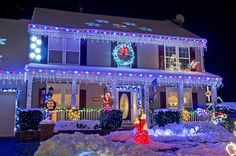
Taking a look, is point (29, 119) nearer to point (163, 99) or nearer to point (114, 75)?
point (114, 75)

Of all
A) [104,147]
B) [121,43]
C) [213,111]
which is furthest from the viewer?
[121,43]

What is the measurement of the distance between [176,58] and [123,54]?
3.83 metres

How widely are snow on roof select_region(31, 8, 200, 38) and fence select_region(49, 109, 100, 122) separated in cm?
519

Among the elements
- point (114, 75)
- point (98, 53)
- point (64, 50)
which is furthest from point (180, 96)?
point (64, 50)

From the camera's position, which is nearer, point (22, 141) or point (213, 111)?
point (22, 141)

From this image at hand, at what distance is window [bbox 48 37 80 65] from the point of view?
18.4m

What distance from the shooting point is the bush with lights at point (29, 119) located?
1439 cm

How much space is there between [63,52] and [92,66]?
198 cm

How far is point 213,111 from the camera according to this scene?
18.1 m

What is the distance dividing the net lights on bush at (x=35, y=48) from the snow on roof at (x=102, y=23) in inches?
39.4

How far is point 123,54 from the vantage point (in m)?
19.2

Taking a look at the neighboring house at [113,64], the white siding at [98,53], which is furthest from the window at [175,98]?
the white siding at [98,53]

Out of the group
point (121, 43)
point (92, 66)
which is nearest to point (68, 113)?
point (92, 66)

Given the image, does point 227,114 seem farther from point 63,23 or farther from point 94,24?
point 63,23
